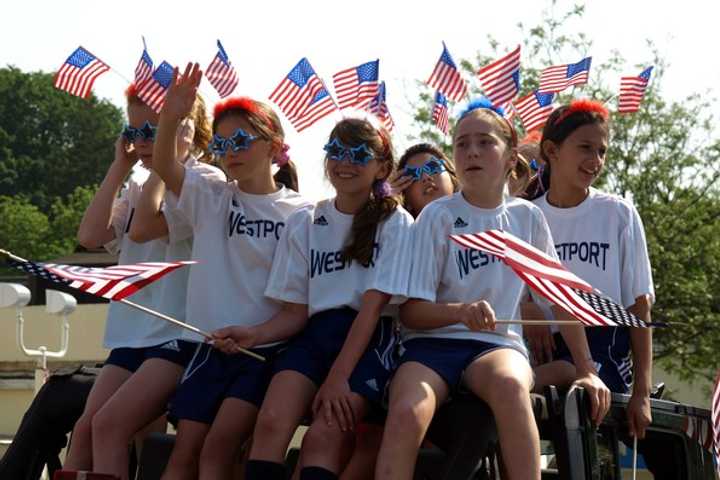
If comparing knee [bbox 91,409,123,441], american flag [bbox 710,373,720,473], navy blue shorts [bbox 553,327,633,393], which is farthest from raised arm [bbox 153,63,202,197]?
american flag [bbox 710,373,720,473]

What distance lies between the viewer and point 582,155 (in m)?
Answer: 6.38

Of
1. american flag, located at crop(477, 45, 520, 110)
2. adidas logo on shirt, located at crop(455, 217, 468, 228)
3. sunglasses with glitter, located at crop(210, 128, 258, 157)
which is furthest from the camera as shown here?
american flag, located at crop(477, 45, 520, 110)

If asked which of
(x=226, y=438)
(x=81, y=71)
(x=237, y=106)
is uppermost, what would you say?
(x=81, y=71)

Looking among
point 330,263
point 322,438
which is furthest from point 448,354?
point 330,263

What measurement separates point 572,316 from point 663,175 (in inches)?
862

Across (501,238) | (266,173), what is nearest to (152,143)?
(266,173)

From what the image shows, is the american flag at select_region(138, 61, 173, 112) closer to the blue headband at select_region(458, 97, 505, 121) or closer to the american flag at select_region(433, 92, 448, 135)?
the blue headband at select_region(458, 97, 505, 121)

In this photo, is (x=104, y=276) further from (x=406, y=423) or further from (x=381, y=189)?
(x=406, y=423)

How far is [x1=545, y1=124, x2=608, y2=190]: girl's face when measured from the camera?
20.9 ft

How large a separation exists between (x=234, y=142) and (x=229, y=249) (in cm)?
46

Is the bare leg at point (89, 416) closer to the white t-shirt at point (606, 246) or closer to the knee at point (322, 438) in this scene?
the knee at point (322, 438)

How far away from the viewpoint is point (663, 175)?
88.1 feet

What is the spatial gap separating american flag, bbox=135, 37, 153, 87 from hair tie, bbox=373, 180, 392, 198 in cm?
148

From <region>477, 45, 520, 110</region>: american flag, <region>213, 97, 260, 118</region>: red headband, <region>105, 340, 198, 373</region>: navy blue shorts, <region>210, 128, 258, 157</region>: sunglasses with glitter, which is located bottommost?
<region>105, 340, 198, 373</region>: navy blue shorts
